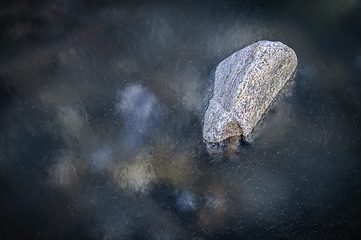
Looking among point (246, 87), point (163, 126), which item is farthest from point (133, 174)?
point (246, 87)

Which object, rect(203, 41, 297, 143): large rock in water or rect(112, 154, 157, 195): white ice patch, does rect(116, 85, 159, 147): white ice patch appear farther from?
rect(203, 41, 297, 143): large rock in water

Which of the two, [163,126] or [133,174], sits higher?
[163,126]

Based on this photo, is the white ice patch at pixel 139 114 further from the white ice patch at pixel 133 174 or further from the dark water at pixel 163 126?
the white ice patch at pixel 133 174

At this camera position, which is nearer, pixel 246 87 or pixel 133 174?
pixel 246 87

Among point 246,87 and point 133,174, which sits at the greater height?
point 246,87

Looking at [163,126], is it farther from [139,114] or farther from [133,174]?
[133,174]

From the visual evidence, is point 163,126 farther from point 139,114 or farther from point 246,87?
point 246,87

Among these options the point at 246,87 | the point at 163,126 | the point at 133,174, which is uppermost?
the point at 246,87
